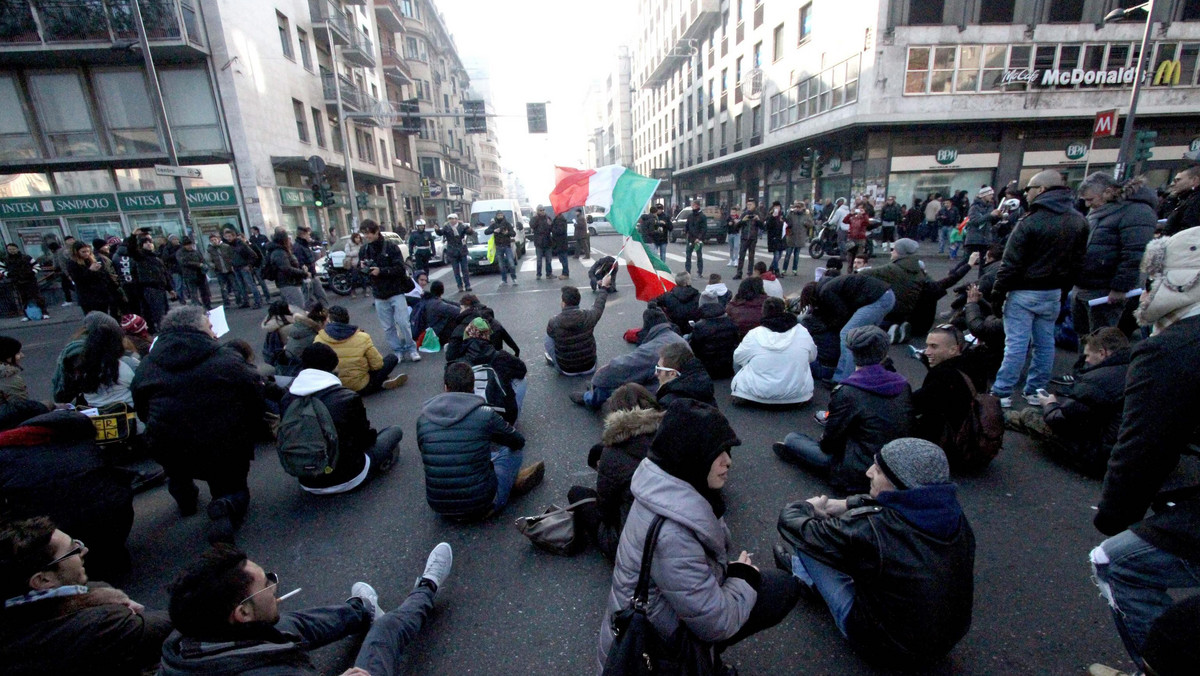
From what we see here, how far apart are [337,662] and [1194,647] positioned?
3.14m

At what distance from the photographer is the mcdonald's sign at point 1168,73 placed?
20.5 metres

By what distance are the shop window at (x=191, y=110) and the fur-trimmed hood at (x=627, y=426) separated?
20.9 metres

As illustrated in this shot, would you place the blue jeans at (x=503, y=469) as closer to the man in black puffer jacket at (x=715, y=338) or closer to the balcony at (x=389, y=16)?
the man in black puffer jacket at (x=715, y=338)

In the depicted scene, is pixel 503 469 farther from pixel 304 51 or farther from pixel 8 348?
pixel 304 51

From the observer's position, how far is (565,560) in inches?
124

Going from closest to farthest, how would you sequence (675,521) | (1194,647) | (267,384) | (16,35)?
(1194,647) < (675,521) < (267,384) < (16,35)

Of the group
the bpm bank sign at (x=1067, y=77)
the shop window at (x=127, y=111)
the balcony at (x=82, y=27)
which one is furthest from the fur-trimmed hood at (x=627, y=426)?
the bpm bank sign at (x=1067, y=77)

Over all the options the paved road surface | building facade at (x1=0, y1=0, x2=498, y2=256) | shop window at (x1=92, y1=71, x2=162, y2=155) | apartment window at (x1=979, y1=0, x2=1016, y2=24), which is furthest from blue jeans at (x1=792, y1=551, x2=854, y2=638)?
apartment window at (x1=979, y1=0, x2=1016, y2=24)

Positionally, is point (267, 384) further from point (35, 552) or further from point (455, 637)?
point (455, 637)

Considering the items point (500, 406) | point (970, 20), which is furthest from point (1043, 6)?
point (500, 406)

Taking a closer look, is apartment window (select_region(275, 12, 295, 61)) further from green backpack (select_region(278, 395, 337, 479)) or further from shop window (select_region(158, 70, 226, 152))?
green backpack (select_region(278, 395, 337, 479))

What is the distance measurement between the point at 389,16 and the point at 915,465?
138 ft

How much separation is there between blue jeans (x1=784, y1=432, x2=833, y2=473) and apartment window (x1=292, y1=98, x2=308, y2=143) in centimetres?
2427

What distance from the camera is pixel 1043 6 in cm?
1947
